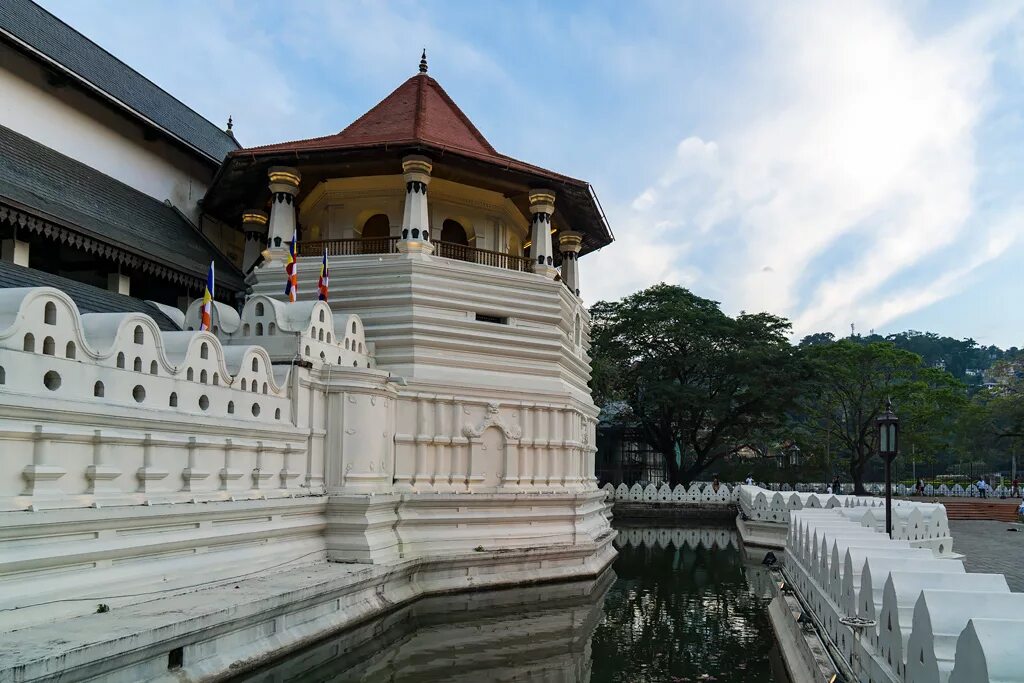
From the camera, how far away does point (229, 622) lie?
916cm

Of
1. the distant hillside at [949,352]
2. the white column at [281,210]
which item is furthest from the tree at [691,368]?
the distant hillside at [949,352]

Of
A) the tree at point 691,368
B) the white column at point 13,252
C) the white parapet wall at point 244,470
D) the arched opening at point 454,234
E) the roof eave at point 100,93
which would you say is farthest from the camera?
the tree at point 691,368

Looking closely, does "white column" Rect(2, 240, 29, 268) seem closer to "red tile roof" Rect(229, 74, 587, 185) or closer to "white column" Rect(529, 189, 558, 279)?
"red tile roof" Rect(229, 74, 587, 185)

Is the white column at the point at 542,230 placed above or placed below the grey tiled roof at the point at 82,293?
above

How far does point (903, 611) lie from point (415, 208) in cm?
1307

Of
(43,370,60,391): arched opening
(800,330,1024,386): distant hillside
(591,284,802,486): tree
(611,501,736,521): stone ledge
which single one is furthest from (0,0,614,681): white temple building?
(800,330,1024,386): distant hillside

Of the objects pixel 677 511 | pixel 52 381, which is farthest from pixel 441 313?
pixel 677 511

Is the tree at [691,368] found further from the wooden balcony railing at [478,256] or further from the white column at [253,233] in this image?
the white column at [253,233]

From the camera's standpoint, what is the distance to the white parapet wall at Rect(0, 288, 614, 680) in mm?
8398

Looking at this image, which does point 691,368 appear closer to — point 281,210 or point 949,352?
point 281,210

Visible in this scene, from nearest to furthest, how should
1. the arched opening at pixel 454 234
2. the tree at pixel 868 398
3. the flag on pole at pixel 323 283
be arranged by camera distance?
the flag on pole at pixel 323 283, the arched opening at pixel 454 234, the tree at pixel 868 398

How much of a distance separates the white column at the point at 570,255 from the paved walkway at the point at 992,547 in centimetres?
1166

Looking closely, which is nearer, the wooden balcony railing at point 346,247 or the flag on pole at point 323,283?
the flag on pole at point 323,283

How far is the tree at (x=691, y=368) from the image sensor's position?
37.8 m
